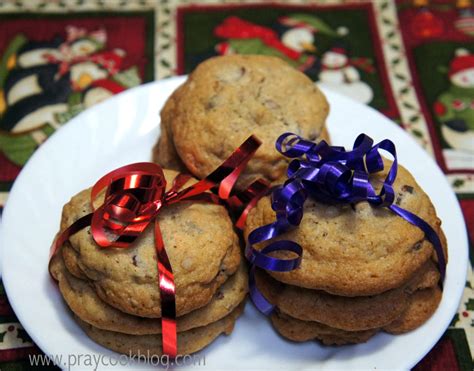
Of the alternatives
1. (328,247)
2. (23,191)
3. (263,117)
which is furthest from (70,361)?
(263,117)

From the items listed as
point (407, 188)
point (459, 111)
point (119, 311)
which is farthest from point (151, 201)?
point (459, 111)

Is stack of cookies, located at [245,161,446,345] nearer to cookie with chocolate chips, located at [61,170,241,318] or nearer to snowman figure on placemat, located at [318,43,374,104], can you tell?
cookie with chocolate chips, located at [61,170,241,318]

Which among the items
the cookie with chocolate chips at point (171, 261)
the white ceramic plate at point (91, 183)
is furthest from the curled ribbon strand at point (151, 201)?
the white ceramic plate at point (91, 183)

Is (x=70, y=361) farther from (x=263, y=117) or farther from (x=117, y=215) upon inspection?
(x=263, y=117)

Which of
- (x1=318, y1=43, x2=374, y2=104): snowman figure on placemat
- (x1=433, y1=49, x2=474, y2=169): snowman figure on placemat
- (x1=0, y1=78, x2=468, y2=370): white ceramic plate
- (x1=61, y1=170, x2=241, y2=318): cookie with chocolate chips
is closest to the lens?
(x1=61, y1=170, x2=241, y2=318): cookie with chocolate chips

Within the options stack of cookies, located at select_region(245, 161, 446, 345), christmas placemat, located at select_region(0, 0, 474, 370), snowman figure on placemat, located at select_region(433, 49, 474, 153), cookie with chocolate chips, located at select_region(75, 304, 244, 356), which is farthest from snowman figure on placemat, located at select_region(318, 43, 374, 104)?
cookie with chocolate chips, located at select_region(75, 304, 244, 356)
